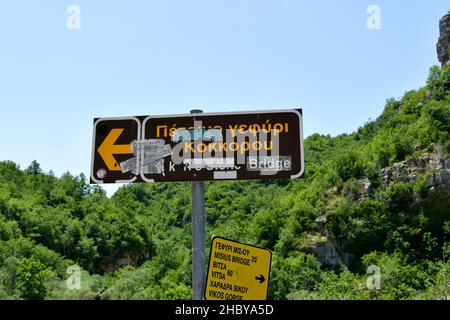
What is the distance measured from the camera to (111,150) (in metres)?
4.89

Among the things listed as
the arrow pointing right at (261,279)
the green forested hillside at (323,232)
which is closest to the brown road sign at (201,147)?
the arrow pointing right at (261,279)

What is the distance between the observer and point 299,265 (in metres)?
83.5

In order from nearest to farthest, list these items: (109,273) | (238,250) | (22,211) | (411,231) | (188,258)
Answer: (238,250), (411,231), (188,258), (22,211), (109,273)

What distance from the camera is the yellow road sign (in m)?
4.33

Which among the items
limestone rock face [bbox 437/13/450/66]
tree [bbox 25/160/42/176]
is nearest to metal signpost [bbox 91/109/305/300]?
limestone rock face [bbox 437/13/450/66]

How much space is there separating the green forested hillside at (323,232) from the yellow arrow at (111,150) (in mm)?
55564

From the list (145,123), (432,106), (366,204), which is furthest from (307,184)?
(145,123)

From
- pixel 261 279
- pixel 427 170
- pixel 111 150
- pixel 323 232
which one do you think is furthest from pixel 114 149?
pixel 323 232

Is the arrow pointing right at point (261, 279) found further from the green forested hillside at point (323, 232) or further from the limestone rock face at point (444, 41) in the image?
the limestone rock face at point (444, 41)

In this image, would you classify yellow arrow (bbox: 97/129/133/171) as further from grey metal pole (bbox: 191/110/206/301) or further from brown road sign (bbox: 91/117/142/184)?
grey metal pole (bbox: 191/110/206/301)

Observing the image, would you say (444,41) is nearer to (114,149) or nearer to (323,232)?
(323,232)
